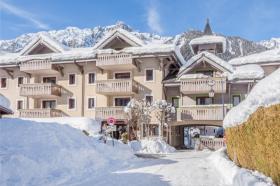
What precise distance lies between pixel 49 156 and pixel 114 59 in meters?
21.6

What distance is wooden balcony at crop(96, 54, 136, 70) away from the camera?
1417 inches

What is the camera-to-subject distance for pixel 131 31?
116 m

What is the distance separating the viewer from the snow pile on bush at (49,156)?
1292 centimetres

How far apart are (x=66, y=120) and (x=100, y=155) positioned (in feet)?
48.3

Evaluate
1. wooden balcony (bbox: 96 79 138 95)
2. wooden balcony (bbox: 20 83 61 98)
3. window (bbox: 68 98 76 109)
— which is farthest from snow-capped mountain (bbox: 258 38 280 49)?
wooden balcony (bbox: 20 83 61 98)

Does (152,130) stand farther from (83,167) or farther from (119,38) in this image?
(83,167)

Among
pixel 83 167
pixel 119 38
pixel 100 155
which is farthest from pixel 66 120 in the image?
pixel 83 167

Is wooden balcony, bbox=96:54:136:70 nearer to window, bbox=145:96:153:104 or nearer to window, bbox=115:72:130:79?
window, bbox=115:72:130:79

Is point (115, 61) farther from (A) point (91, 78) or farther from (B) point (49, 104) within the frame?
(B) point (49, 104)

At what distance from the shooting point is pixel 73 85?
39.4 m

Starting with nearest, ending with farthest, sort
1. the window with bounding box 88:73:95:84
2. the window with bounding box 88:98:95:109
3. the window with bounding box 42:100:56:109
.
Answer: the window with bounding box 88:98:95:109 → the window with bounding box 88:73:95:84 → the window with bounding box 42:100:56:109

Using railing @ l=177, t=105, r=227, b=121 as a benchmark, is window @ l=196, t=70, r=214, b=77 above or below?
above

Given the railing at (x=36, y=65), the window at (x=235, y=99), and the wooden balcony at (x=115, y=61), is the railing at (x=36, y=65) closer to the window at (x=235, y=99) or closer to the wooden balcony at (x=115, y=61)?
the wooden balcony at (x=115, y=61)

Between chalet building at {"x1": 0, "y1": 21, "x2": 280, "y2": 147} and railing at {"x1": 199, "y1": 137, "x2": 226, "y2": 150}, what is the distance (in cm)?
250
